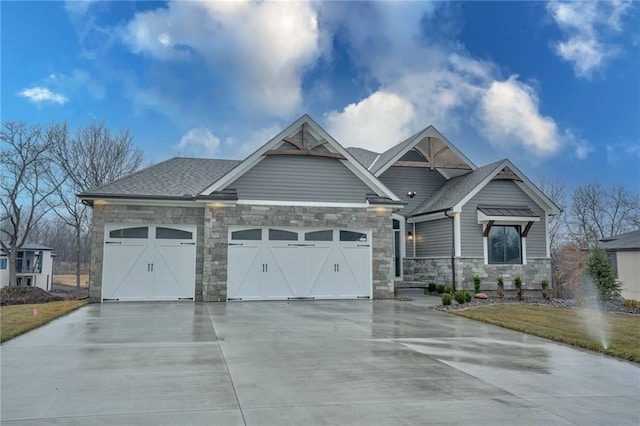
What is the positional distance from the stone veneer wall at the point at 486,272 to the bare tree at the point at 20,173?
21316 mm

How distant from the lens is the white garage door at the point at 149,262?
13.6m

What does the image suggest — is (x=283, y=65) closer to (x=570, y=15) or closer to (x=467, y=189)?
(x=467, y=189)

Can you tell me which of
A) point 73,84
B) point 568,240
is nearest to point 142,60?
point 73,84

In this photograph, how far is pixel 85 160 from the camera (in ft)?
86.3

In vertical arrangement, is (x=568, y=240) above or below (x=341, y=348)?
above

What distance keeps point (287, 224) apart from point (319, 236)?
48.0 inches

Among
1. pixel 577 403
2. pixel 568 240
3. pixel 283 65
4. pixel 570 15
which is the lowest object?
pixel 577 403

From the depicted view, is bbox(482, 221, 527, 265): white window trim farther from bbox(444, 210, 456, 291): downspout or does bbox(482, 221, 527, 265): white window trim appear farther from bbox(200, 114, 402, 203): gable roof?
bbox(200, 114, 402, 203): gable roof

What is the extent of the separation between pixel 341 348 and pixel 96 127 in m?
25.1

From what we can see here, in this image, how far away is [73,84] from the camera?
20.3 m

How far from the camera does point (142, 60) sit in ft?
61.6

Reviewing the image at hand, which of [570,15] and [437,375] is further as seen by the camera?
[570,15]

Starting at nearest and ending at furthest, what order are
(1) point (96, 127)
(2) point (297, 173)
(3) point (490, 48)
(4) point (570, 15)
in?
(2) point (297, 173), (4) point (570, 15), (3) point (490, 48), (1) point (96, 127)

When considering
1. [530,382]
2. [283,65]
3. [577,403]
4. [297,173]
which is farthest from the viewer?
[283,65]
